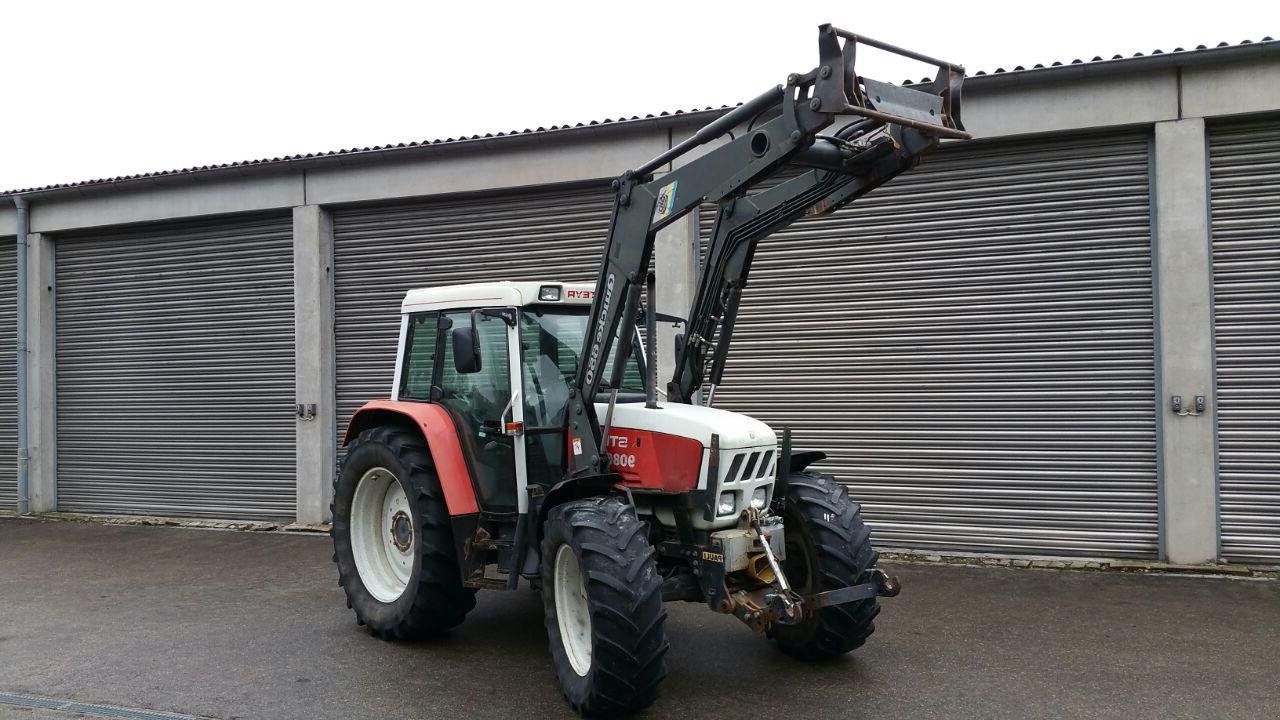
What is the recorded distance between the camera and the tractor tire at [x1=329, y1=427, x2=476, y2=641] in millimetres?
6453

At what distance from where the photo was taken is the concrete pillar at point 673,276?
10094mm

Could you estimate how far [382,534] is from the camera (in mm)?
7277

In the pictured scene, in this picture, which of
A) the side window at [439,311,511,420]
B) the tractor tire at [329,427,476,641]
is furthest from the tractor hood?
the tractor tire at [329,427,476,641]

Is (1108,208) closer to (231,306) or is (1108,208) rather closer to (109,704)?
(109,704)

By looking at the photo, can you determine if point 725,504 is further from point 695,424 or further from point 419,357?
point 419,357

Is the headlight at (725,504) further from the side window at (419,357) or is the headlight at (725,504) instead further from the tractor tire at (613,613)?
the side window at (419,357)

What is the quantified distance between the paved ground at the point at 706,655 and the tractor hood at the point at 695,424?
1.44 m

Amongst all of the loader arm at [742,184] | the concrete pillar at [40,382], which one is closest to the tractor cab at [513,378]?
the loader arm at [742,184]

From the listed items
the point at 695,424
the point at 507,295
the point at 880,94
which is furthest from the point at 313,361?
the point at 880,94

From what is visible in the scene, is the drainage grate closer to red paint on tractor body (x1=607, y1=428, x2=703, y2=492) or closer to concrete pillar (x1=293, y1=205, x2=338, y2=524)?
red paint on tractor body (x1=607, y1=428, x2=703, y2=492)

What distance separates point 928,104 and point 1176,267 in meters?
4.95

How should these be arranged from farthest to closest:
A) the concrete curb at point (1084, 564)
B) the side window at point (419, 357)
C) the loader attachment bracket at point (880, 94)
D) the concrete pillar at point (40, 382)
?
1. the concrete pillar at point (40, 382)
2. the concrete curb at point (1084, 564)
3. the side window at point (419, 357)
4. the loader attachment bracket at point (880, 94)

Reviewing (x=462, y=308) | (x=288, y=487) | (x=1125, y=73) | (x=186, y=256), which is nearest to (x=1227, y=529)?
(x=1125, y=73)

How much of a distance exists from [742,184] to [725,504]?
70.9 inches
